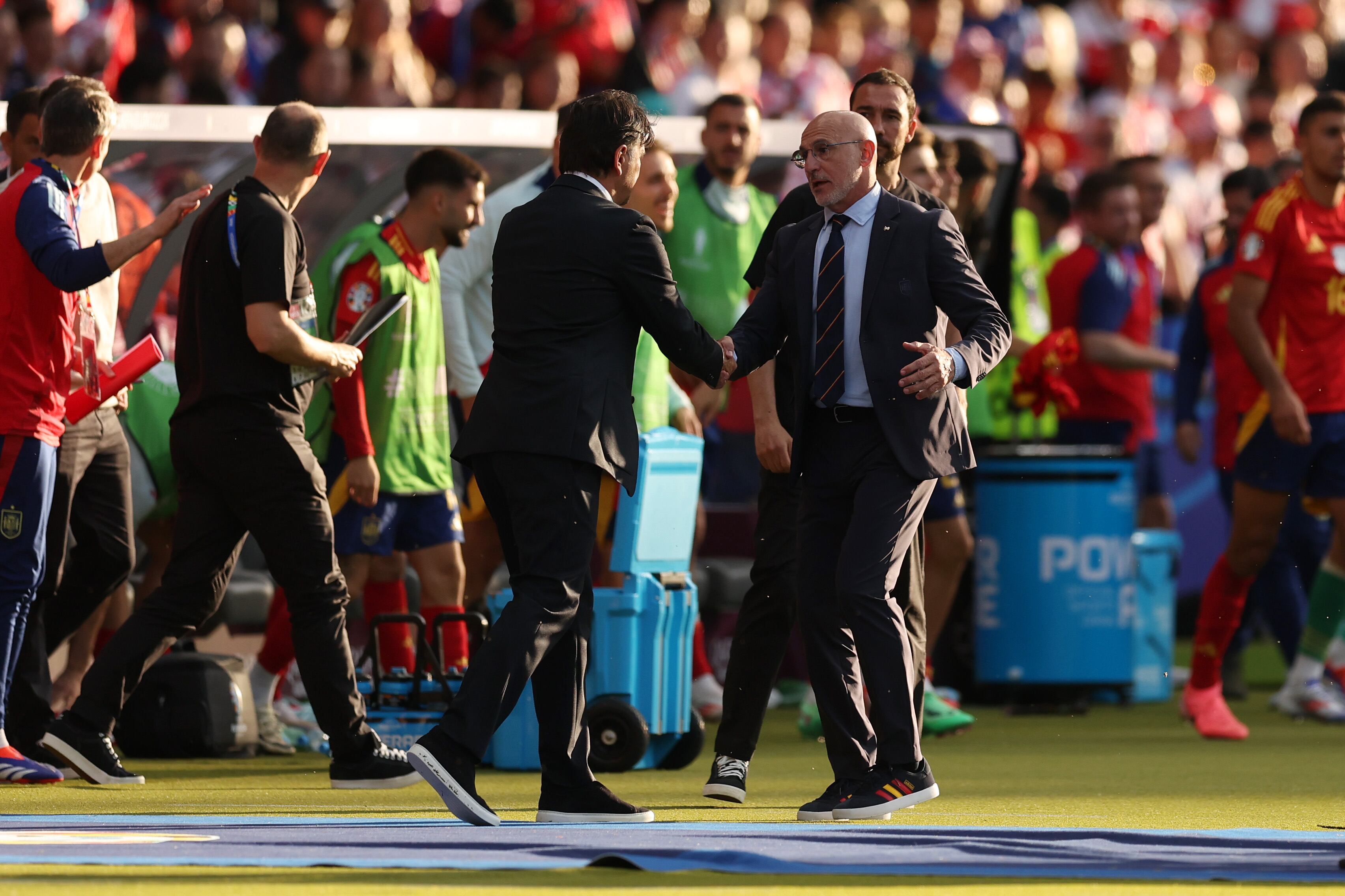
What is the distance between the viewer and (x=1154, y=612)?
10.7 meters

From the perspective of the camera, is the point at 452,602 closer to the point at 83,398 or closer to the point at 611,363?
the point at 83,398

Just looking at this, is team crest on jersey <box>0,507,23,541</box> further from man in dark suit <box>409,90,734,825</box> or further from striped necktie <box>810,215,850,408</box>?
striped necktie <box>810,215,850,408</box>

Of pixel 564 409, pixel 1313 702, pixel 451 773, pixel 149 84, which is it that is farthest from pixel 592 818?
pixel 149 84

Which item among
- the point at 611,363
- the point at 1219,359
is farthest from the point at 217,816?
the point at 1219,359

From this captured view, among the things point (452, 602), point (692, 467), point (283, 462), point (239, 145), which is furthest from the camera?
point (239, 145)

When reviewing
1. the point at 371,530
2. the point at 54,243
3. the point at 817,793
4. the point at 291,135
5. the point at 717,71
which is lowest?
the point at 817,793

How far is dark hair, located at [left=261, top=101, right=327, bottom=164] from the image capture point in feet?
22.3

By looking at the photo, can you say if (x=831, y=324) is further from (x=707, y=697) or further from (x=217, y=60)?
(x=217, y=60)

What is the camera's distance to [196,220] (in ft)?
22.5

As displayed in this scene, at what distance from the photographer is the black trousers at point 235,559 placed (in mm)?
6691

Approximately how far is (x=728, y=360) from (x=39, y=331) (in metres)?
2.30

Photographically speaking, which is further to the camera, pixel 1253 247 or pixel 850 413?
pixel 1253 247

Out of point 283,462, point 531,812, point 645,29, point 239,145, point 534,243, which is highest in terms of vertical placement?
point 645,29

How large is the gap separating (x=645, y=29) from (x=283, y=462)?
30.7ft
